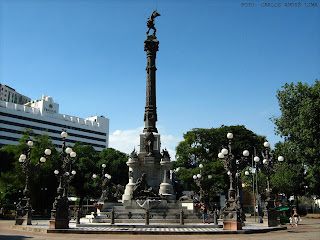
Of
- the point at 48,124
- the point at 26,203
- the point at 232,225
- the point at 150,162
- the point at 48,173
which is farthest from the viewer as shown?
the point at 48,124

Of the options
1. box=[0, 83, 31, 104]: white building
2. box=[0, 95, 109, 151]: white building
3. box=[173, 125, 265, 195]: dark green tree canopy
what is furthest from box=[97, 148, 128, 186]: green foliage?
box=[0, 83, 31, 104]: white building

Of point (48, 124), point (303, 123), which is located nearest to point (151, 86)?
point (303, 123)

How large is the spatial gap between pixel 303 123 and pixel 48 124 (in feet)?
242

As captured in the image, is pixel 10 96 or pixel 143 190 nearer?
pixel 143 190

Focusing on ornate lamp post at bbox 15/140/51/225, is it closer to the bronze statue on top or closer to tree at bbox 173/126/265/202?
the bronze statue on top

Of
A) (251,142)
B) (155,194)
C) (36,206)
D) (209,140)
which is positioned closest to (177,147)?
(209,140)

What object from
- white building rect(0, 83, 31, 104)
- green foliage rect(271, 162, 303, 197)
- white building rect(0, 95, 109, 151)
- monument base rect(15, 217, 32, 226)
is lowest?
monument base rect(15, 217, 32, 226)

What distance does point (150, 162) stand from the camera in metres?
31.3

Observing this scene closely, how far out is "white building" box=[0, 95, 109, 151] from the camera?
81.2m

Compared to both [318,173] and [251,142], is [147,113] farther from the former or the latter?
[251,142]

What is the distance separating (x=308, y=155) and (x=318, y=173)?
2.05 meters

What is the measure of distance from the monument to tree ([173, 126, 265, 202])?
22.1 meters

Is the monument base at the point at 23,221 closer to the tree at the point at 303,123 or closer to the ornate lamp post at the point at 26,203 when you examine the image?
the ornate lamp post at the point at 26,203

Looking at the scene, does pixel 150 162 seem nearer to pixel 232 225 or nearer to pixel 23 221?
pixel 23 221
